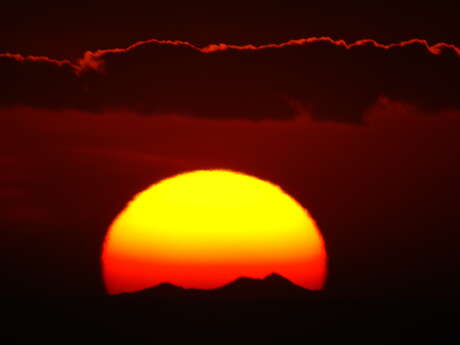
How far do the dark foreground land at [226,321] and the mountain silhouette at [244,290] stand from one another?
1684 mm

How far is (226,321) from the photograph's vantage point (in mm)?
85812

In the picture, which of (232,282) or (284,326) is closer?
(284,326)

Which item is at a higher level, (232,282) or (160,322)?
(232,282)

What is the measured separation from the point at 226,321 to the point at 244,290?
17312 millimetres

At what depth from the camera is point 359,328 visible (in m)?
80.2

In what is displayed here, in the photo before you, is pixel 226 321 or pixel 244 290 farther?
pixel 244 290

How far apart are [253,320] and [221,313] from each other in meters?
4.14

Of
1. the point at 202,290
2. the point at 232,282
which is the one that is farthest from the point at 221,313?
the point at 232,282

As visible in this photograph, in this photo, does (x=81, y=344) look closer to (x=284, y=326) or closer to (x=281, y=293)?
(x=284, y=326)

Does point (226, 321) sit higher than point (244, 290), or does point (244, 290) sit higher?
point (244, 290)

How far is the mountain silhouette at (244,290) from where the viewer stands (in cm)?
9669

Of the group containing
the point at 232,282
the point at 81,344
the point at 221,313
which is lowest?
the point at 81,344

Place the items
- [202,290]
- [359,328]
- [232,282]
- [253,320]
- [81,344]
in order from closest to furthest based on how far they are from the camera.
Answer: [81,344], [359,328], [253,320], [202,290], [232,282]

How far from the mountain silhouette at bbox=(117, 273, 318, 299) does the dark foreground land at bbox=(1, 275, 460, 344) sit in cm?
168
